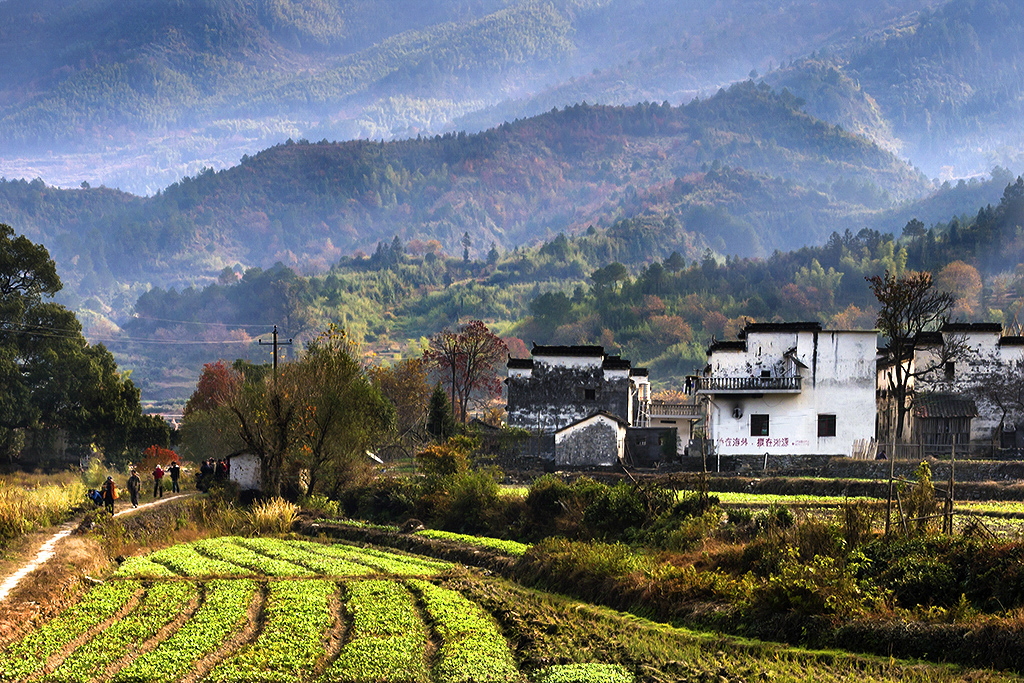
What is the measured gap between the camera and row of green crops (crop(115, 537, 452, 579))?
23859mm

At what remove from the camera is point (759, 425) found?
49.5 m

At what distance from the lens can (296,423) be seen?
41438mm

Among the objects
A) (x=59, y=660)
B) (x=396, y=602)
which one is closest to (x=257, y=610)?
(x=396, y=602)

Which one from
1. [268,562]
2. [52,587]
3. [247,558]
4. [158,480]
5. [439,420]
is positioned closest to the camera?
[52,587]

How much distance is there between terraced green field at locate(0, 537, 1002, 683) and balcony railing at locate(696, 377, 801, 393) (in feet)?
90.5

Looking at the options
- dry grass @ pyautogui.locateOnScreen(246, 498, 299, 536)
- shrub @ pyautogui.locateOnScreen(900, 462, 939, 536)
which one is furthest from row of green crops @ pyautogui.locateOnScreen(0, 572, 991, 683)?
dry grass @ pyautogui.locateOnScreen(246, 498, 299, 536)

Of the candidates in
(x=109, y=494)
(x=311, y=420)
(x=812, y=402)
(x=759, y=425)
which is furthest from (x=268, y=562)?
(x=812, y=402)

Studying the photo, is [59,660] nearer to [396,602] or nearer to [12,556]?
[396,602]

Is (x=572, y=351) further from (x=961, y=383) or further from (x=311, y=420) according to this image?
(x=961, y=383)

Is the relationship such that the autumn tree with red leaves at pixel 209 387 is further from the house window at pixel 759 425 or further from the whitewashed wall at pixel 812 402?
the house window at pixel 759 425

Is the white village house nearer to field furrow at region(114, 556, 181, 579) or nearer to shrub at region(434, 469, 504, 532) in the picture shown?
shrub at region(434, 469, 504, 532)

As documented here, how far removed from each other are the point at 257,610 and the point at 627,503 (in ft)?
41.1

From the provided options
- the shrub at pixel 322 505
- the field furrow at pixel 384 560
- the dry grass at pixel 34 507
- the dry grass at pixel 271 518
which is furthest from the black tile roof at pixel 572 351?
the field furrow at pixel 384 560

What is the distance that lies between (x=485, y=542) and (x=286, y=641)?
1269 centimetres
